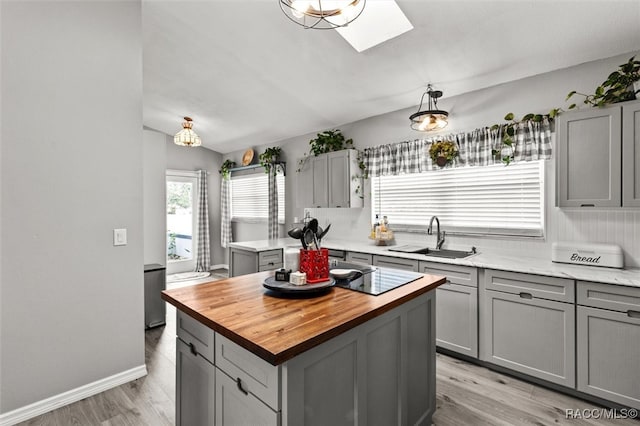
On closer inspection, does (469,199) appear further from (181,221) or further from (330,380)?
(181,221)

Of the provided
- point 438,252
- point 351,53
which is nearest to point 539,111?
point 438,252

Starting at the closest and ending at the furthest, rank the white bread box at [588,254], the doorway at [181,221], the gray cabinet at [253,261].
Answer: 1. the white bread box at [588,254]
2. the gray cabinet at [253,261]
3. the doorway at [181,221]

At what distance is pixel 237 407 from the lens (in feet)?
4.17

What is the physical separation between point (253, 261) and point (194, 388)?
2413 millimetres

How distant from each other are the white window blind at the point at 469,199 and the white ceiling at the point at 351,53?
34.4 inches

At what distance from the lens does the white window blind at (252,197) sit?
5.64 m

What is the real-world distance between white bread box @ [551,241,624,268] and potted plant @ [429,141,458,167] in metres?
1.27

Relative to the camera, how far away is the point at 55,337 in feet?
7.18

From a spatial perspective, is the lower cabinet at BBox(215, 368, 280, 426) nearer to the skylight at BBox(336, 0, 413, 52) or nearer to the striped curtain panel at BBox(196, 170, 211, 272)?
the skylight at BBox(336, 0, 413, 52)

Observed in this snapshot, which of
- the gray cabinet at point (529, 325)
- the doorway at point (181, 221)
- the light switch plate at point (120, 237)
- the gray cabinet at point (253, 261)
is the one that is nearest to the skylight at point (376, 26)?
A: the gray cabinet at point (529, 325)

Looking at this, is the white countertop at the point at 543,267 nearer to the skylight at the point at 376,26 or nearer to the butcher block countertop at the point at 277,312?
the butcher block countertop at the point at 277,312

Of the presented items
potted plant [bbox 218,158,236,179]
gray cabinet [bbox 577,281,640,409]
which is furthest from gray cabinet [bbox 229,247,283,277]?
gray cabinet [bbox 577,281,640,409]

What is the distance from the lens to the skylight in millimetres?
2379

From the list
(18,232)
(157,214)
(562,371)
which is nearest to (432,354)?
(562,371)
